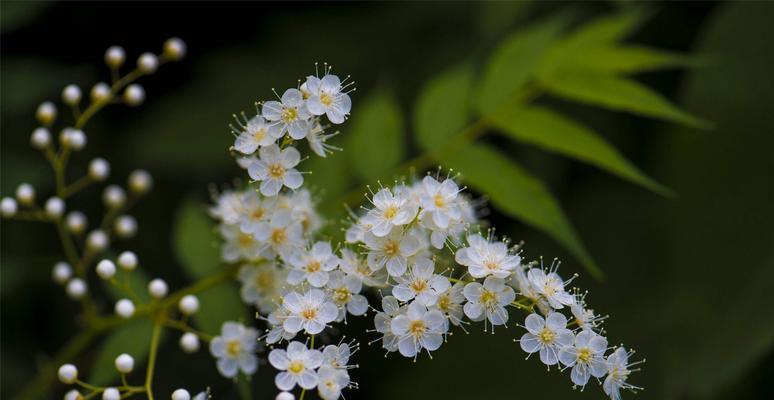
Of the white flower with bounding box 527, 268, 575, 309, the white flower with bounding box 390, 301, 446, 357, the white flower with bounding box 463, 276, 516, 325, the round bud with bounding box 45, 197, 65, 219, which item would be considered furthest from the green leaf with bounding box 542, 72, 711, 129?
the round bud with bounding box 45, 197, 65, 219

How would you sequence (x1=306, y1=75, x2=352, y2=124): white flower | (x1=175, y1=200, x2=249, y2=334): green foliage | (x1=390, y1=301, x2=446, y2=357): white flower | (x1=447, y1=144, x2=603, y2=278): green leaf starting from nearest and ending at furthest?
(x1=390, y1=301, x2=446, y2=357): white flower
(x1=306, y1=75, x2=352, y2=124): white flower
(x1=447, y1=144, x2=603, y2=278): green leaf
(x1=175, y1=200, x2=249, y2=334): green foliage

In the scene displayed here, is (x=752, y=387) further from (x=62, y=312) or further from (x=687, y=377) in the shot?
(x=62, y=312)

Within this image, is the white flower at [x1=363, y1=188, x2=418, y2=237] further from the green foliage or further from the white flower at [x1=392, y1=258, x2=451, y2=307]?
the green foliage

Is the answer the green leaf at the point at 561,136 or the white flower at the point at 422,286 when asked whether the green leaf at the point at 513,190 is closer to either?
the green leaf at the point at 561,136

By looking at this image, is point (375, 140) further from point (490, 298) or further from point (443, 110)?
point (490, 298)

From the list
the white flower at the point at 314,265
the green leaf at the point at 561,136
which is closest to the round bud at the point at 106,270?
the white flower at the point at 314,265
